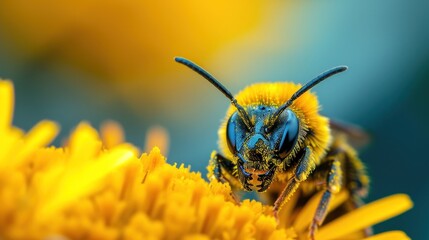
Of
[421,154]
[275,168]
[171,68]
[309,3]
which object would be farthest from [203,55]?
[275,168]

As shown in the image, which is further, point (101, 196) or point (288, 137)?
point (288, 137)

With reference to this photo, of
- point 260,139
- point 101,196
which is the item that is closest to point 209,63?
point 260,139

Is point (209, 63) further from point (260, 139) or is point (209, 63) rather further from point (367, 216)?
point (260, 139)

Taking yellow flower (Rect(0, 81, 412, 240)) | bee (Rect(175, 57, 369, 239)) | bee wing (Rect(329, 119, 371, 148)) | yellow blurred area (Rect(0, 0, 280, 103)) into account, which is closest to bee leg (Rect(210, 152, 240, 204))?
bee (Rect(175, 57, 369, 239))

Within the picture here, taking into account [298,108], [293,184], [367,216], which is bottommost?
[367,216]

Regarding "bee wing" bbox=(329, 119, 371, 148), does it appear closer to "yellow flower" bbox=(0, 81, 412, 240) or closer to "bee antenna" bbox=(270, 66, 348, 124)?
"bee antenna" bbox=(270, 66, 348, 124)

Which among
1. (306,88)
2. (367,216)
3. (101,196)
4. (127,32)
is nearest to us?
(101,196)
